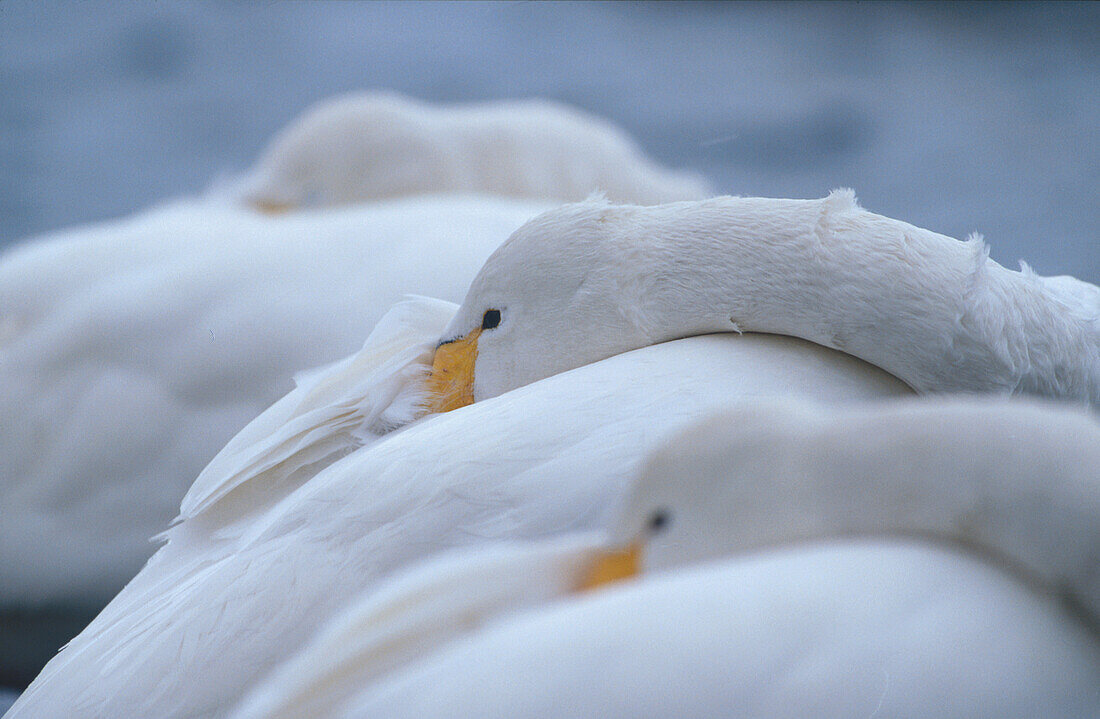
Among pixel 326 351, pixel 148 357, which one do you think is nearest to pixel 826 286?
pixel 326 351

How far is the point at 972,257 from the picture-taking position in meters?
1.03

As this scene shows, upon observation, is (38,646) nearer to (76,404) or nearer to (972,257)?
(76,404)

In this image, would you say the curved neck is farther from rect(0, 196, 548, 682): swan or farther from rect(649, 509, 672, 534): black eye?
rect(0, 196, 548, 682): swan

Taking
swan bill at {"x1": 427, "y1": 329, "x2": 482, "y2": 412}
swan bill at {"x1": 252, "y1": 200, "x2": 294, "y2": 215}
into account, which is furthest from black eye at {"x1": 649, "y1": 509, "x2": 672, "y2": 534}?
swan bill at {"x1": 252, "y1": 200, "x2": 294, "y2": 215}

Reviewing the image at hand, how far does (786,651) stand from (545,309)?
2.13ft

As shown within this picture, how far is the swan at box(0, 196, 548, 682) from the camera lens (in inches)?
71.0

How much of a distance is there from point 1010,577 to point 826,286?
423 millimetres

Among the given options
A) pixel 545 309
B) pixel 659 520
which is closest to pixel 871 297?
pixel 545 309

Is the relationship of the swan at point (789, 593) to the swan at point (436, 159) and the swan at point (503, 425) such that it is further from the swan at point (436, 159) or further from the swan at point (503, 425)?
the swan at point (436, 159)

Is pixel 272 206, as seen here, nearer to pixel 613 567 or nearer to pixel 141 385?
pixel 141 385

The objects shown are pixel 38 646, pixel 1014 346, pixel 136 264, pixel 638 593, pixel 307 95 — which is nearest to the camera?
pixel 638 593

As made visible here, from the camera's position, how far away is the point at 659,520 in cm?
65

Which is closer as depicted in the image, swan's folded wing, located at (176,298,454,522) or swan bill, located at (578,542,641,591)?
swan bill, located at (578,542,641,591)

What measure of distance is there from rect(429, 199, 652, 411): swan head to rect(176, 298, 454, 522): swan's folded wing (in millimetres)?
39
